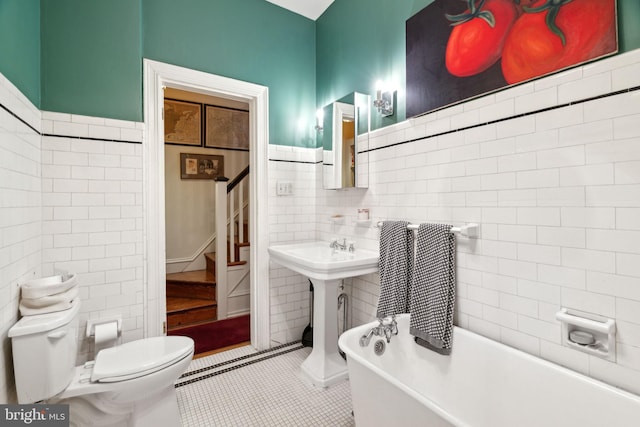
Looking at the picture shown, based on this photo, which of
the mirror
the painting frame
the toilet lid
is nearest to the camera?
the painting frame

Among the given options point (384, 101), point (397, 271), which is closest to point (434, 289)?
point (397, 271)

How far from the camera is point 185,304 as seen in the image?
325 centimetres

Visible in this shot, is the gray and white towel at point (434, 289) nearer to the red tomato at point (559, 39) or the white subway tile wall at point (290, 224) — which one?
the red tomato at point (559, 39)

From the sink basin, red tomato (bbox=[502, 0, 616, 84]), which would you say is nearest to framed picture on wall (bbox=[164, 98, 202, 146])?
the sink basin

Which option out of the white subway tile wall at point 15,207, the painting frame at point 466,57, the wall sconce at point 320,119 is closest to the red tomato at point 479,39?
the painting frame at point 466,57

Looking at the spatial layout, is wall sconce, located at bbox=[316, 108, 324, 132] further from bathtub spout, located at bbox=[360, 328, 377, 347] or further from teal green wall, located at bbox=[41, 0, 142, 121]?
bathtub spout, located at bbox=[360, 328, 377, 347]

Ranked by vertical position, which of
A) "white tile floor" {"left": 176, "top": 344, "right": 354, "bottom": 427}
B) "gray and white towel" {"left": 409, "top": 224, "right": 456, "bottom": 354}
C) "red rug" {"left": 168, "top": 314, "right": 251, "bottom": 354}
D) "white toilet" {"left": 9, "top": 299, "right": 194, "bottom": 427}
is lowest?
"white tile floor" {"left": 176, "top": 344, "right": 354, "bottom": 427}

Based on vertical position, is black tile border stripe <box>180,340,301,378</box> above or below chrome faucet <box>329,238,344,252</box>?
below

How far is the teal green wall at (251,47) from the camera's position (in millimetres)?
2242

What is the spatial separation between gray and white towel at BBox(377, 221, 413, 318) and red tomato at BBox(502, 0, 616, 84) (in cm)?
103

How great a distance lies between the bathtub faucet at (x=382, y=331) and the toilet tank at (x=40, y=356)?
148cm

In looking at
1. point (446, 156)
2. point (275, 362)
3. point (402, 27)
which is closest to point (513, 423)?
point (446, 156)

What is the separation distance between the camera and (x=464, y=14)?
1.68 metres

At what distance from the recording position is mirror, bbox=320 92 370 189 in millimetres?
2377
